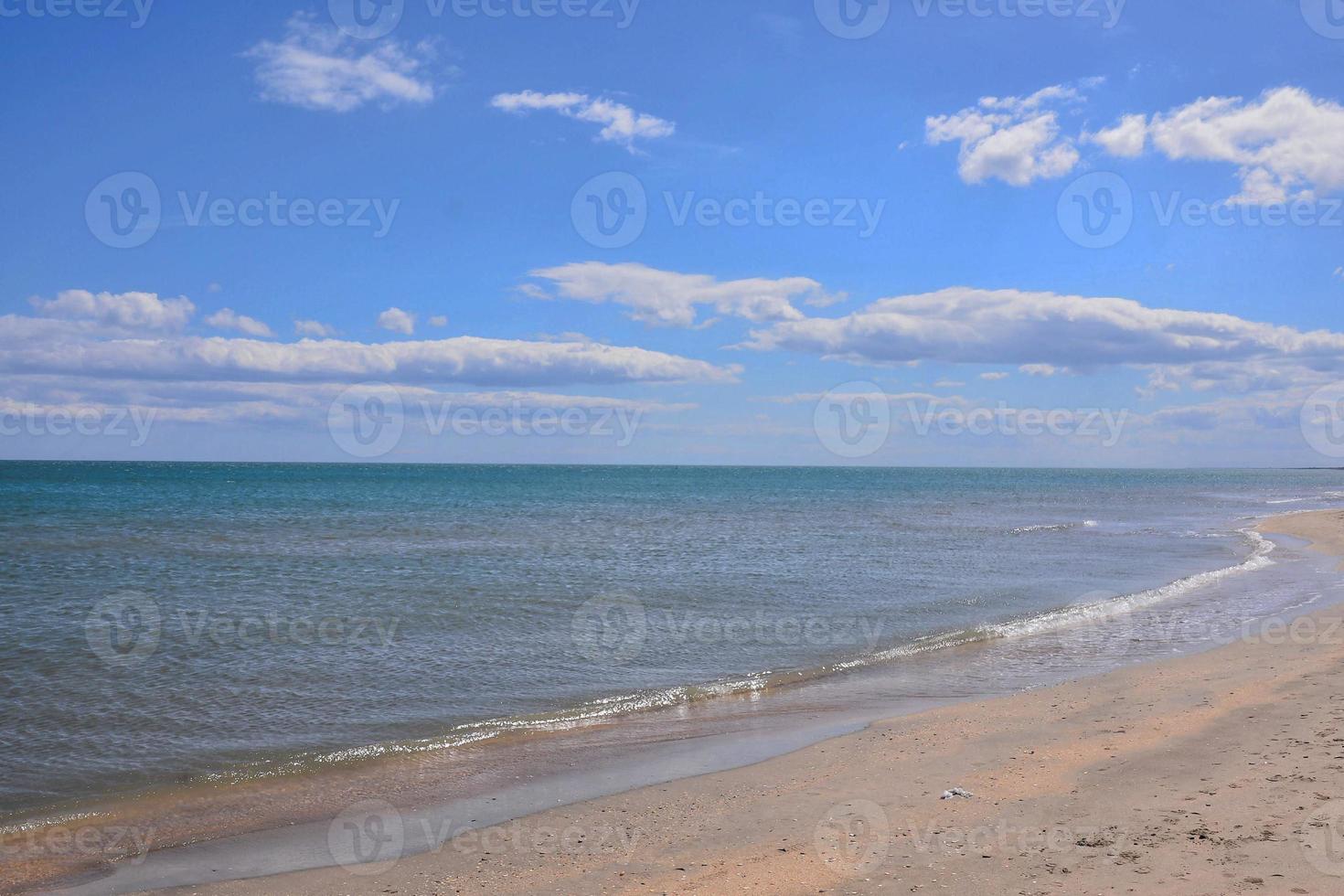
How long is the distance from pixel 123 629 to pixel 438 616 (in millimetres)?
5479

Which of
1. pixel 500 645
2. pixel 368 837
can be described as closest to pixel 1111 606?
pixel 500 645

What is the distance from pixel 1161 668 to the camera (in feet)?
44.8

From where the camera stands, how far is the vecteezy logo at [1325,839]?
620cm

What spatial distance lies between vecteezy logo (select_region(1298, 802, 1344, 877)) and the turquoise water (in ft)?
24.5

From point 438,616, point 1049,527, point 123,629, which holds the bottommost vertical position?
point 1049,527

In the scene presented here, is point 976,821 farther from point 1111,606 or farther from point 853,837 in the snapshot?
point 1111,606

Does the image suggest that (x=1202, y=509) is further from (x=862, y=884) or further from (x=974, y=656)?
(x=862, y=884)

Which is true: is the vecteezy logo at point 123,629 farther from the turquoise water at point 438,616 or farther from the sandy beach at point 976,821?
the sandy beach at point 976,821

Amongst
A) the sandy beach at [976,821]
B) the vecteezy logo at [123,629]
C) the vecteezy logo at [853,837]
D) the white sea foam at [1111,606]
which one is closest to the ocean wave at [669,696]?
the white sea foam at [1111,606]

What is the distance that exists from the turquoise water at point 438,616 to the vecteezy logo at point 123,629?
7 centimetres

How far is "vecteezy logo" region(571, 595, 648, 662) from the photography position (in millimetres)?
15164

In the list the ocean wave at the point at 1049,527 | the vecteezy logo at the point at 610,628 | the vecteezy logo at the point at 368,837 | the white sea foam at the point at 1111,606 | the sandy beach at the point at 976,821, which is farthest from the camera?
the ocean wave at the point at 1049,527

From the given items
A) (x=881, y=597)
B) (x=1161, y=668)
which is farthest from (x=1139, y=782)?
(x=881, y=597)

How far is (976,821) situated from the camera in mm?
7625
